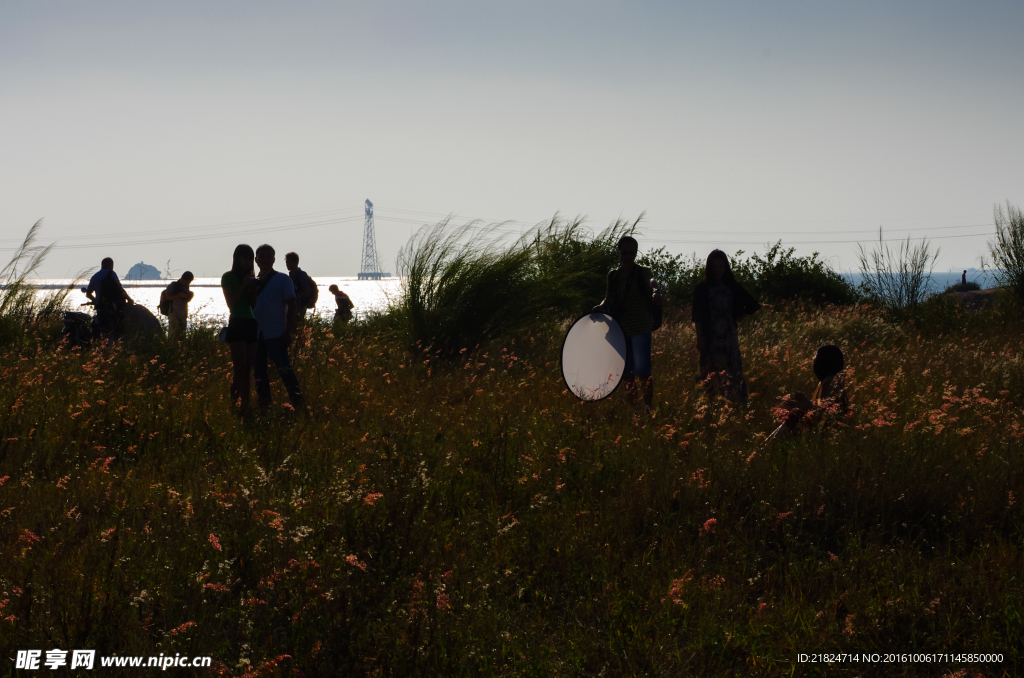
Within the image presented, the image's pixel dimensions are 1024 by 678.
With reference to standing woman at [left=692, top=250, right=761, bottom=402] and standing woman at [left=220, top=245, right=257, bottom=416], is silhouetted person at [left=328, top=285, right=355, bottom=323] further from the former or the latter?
standing woman at [left=692, top=250, right=761, bottom=402]

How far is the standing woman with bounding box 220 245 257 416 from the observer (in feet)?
19.6

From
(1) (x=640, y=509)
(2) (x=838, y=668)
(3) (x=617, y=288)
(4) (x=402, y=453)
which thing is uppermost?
(3) (x=617, y=288)

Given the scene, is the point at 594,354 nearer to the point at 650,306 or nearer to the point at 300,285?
the point at 650,306

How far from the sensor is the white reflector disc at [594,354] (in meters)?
6.07

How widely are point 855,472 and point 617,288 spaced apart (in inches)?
111

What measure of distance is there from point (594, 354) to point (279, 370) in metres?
2.82

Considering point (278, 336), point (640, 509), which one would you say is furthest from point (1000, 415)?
point (278, 336)

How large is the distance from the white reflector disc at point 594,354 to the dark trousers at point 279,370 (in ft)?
7.88

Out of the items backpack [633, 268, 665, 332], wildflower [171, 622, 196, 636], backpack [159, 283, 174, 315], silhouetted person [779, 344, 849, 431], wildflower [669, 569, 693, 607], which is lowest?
wildflower [669, 569, 693, 607]

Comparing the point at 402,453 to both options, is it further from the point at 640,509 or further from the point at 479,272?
the point at 479,272

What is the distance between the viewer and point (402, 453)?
4.36 m

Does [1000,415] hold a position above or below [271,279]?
below

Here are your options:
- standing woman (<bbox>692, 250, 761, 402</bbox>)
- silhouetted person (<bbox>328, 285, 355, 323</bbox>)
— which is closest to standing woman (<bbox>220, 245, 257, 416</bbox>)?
standing woman (<bbox>692, 250, 761, 402</bbox>)

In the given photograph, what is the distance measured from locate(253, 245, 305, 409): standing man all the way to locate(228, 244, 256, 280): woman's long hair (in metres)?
0.23
